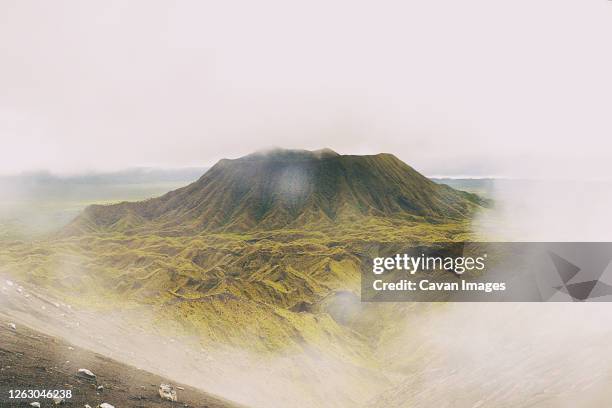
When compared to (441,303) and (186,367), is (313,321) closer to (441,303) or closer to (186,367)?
(441,303)

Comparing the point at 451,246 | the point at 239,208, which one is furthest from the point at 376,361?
the point at 239,208

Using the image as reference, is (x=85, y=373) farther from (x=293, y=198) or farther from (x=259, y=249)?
(x=293, y=198)

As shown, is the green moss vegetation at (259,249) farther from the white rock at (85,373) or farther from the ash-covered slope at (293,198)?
the white rock at (85,373)

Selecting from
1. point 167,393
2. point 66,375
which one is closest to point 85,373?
point 66,375

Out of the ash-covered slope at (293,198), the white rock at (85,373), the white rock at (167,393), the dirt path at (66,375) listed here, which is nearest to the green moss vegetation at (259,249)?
the ash-covered slope at (293,198)

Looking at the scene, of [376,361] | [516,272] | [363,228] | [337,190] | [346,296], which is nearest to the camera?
[516,272]

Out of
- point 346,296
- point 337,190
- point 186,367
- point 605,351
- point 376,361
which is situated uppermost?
point 337,190

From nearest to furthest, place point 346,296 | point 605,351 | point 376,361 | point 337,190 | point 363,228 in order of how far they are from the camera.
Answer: point 605,351
point 376,361
point 346,296
point 363,228
point 337,190

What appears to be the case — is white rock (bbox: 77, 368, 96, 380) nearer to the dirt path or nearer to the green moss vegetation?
the dirt path
